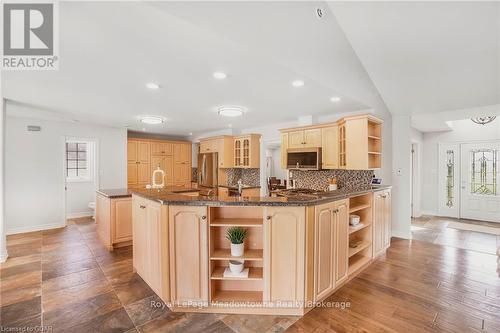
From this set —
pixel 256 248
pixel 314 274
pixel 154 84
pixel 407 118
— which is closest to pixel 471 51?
pixel 407 118

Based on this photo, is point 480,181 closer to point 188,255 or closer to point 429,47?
point 429,47

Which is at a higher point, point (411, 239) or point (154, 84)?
point (154, 84)

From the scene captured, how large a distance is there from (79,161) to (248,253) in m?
6.38

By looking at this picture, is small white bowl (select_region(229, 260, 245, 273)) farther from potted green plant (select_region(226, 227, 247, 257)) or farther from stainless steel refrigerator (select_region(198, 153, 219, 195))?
stainless steel refrigerator (select_region(198, 153, 219, 195))

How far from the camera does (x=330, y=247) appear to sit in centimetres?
239

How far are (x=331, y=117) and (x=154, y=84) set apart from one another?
3.29 metres

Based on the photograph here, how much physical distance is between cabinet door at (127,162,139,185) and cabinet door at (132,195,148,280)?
4007 mm

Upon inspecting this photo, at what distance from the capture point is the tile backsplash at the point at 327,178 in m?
4.25

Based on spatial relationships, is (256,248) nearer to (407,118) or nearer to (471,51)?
(471,51)

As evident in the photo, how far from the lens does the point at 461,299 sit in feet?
7.89

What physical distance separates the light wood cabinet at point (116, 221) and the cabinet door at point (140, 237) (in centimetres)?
113

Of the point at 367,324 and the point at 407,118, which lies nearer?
the point at 367,324

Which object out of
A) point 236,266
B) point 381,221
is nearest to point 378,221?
Result: point 381,221

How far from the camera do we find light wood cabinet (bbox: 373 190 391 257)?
3.34 metres
